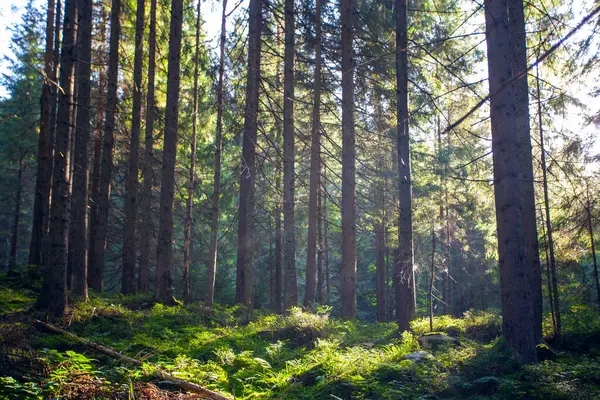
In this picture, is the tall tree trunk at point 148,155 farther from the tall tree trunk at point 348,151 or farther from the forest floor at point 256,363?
the tall tree trunk at point 348,151

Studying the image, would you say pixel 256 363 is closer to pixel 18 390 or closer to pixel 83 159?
pixel 18 390

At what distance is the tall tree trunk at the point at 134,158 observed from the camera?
51.1 ft

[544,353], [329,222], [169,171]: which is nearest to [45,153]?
[169,171]

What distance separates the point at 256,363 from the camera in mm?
7816

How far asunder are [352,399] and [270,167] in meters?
17.5

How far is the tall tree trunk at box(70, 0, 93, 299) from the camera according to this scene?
1073 centimetres

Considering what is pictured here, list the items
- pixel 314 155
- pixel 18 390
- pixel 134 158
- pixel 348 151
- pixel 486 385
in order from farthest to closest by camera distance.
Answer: pixel 314 155, pixel 134 158, pixel 348 151, pixel 486 385, pixel 18 390

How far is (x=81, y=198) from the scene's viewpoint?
489 inches

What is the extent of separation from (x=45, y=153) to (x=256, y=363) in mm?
13062

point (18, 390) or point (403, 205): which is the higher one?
point (403, 205)

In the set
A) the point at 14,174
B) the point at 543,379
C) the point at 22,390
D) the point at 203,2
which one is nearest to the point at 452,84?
the point at 203,2

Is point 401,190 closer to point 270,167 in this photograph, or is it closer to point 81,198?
point 81,198

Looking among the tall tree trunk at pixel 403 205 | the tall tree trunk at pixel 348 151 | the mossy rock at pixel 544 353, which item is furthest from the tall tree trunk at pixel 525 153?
the tall tree trunk at pixel 348 151

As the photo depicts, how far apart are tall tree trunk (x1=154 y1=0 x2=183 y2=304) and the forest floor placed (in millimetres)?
1917
